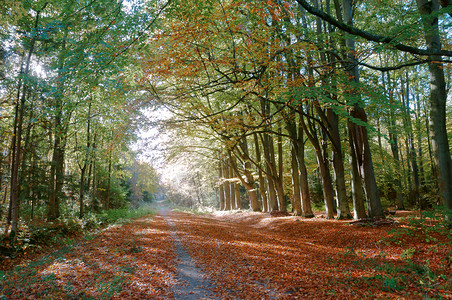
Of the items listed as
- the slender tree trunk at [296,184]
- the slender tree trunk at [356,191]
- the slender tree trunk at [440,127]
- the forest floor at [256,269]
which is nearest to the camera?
the forest floor at [256,269]

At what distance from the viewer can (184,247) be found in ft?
27.6

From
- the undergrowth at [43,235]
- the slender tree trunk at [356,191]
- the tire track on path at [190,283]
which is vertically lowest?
the tire track on path at [190,283]

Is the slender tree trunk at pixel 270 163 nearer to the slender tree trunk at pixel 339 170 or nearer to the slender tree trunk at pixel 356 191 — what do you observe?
the slender tree trunk at pixel 339 170

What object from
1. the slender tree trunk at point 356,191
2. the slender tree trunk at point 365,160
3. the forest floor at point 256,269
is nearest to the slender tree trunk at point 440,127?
the forest floor at point 256,269

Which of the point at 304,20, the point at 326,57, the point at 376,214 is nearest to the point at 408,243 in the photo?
the point at 376,214

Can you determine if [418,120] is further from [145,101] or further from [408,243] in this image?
[145,101]

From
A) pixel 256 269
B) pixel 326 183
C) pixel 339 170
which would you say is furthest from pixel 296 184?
pixel 256 269

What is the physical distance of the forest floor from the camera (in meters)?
4.40

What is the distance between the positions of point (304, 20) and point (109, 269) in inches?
453

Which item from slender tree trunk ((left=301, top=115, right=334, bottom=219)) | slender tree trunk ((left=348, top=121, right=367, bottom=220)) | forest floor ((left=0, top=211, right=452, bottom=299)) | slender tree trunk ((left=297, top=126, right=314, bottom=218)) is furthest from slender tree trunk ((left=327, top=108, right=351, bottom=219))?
forest floor ((left=0, top=211, right=452, bottom=299))

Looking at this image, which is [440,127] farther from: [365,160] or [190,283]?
[190,283]

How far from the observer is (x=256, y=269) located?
232 inches

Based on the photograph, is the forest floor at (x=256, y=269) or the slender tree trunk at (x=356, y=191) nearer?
the forest floor at (x=256, y=269)

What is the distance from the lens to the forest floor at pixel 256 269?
4398mm
